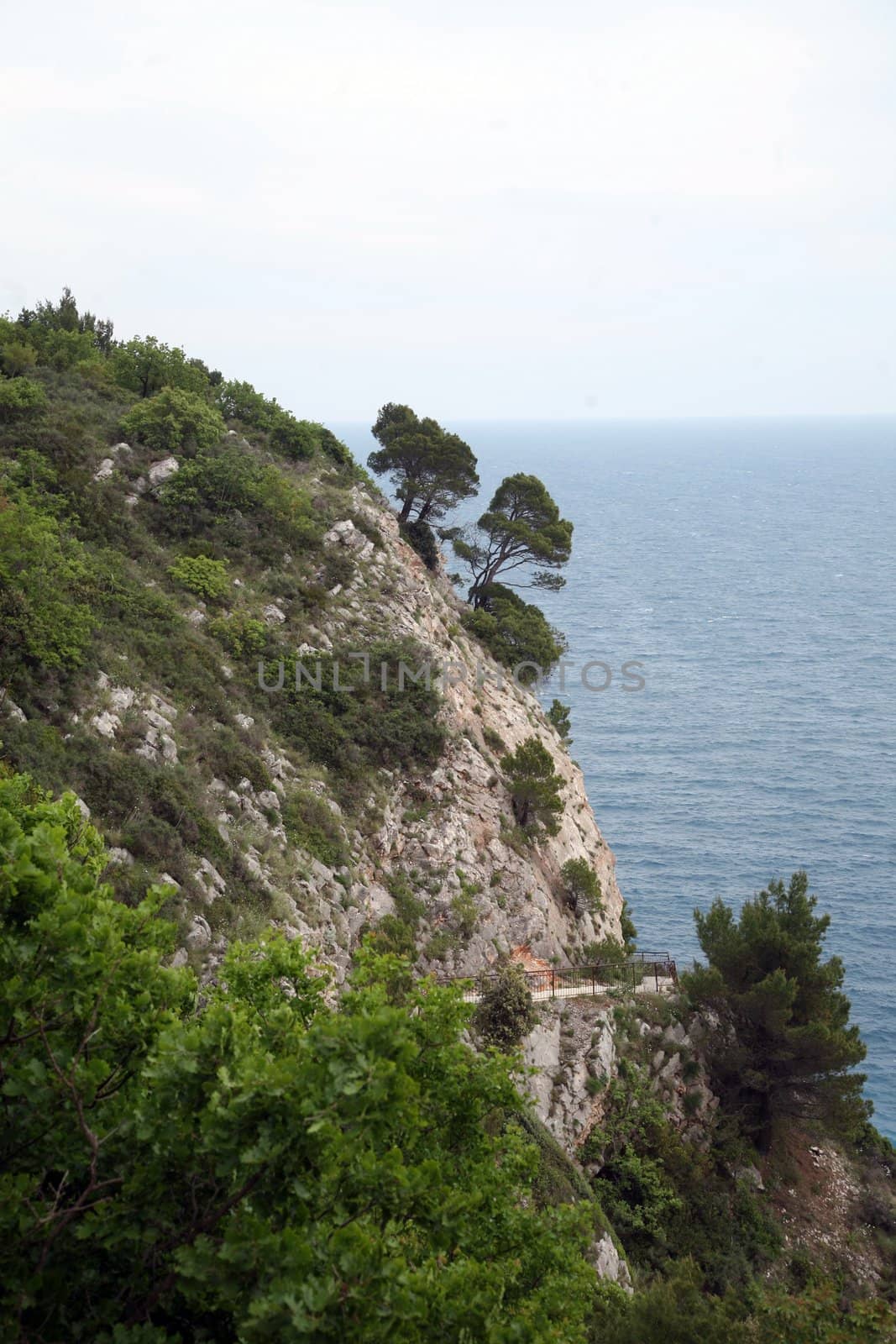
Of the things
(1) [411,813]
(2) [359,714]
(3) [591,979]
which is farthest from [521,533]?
(3) [591,979]

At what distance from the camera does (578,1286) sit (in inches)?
387

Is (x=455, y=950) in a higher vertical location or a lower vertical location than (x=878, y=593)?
lower

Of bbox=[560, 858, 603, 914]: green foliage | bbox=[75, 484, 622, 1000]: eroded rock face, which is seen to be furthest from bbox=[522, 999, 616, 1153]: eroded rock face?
bbox=[560, 858, 603, 914]: green foliage

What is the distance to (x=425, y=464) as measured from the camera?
44.2m

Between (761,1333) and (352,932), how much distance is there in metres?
13.0

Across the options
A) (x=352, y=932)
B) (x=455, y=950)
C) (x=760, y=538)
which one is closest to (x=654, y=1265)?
(x=455, y=950)

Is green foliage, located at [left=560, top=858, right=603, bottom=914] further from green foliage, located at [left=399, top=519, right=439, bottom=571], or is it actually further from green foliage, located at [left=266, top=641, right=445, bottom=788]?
green foliage, located at [left=399, top=519, right=439, bottom=571]

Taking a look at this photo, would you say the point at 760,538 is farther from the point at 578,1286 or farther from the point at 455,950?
the point at 578,1286

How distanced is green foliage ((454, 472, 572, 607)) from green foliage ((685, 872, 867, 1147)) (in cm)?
2152

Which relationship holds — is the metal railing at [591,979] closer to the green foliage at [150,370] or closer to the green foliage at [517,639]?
the green foliage at [517,639]

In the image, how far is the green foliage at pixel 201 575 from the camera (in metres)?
30.8

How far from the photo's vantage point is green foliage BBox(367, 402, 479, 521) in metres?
44.1

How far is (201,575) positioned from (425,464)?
1604 centimetres

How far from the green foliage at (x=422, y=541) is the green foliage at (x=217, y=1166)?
114 ft
